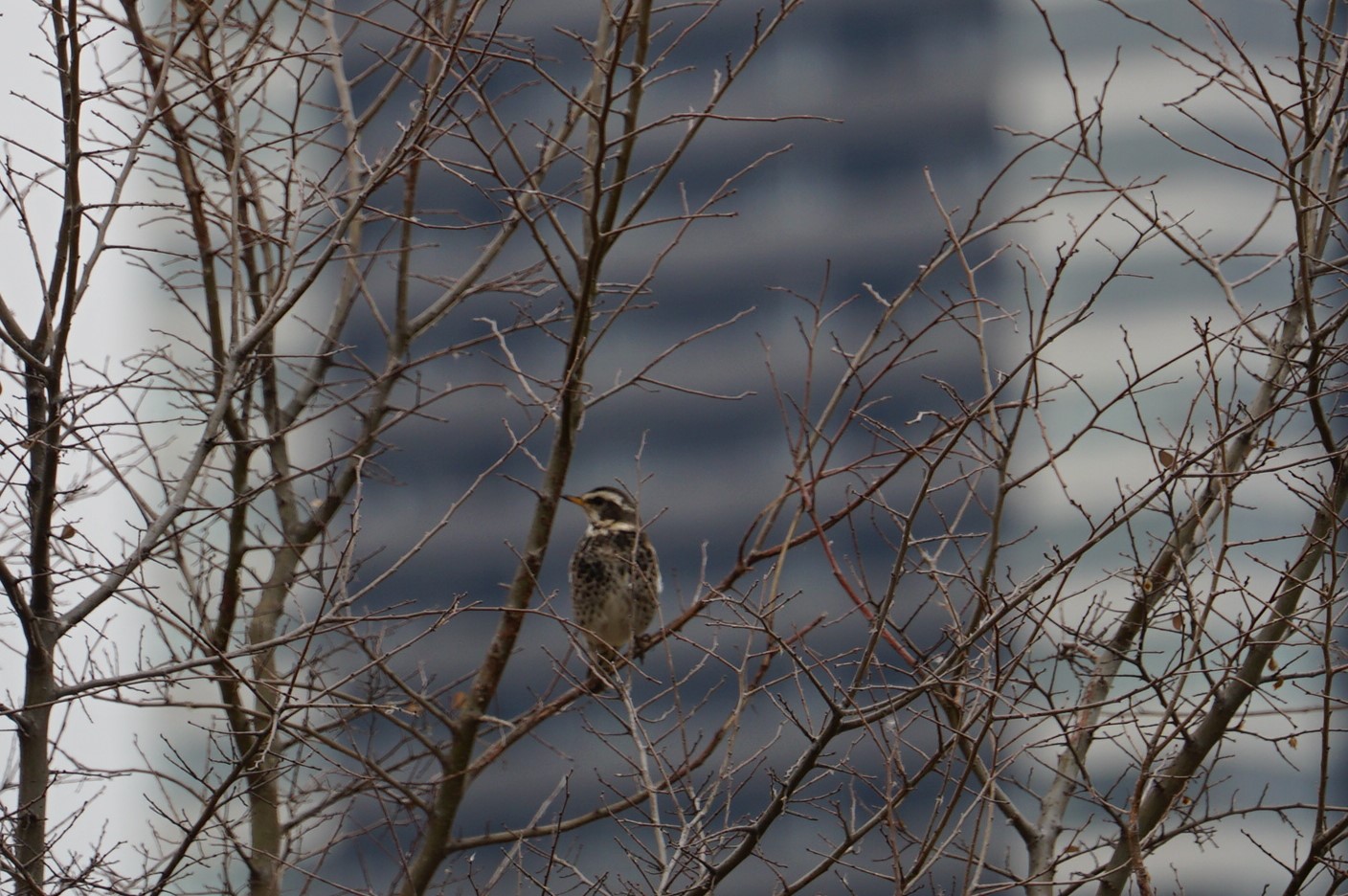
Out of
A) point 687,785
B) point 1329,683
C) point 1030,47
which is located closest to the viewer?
point 1329,683

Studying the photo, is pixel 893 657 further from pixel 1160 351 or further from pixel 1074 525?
pixel 1160 351

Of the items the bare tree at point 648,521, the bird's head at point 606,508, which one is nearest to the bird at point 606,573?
the bird's head at point 606,508

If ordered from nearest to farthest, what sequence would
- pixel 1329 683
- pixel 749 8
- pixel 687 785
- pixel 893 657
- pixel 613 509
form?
pixel 1329 683 < pixel 687 785 < pixel 613 509 < pixel 893 657 < pixel 749 8

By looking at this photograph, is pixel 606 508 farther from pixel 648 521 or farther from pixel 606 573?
pixel 648 521

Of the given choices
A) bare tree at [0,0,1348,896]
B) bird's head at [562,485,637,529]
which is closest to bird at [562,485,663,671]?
bird's head at [562,485,637,529]

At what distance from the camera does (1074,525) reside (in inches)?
1980

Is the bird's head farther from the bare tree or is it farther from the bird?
the bare tree

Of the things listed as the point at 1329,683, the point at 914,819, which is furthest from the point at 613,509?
the point at 914,819

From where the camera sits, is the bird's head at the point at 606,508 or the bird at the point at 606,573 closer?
the bird at the point at 606,573

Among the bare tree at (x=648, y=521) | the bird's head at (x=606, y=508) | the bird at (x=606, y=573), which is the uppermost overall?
the bird's head at (x=606, y=508)

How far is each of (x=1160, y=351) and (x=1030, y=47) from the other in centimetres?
1677

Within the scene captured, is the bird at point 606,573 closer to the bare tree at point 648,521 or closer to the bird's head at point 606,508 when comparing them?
the bird's head at point 606,508

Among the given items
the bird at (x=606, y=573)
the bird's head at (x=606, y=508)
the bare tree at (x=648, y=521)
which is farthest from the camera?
the bird's head at (x=606, y=508)

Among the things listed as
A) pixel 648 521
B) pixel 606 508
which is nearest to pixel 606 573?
pixel 606 508
